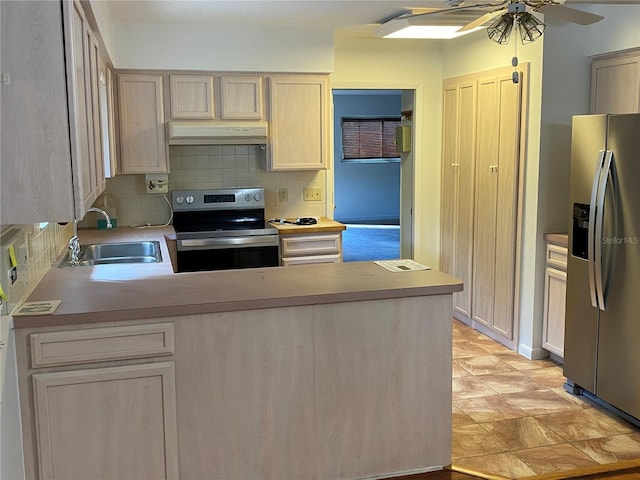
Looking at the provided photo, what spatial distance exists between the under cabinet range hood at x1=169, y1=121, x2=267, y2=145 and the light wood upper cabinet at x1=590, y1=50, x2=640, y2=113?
7.37 feet

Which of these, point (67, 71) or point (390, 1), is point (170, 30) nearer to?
point (390, 1)

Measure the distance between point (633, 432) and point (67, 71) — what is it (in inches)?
123

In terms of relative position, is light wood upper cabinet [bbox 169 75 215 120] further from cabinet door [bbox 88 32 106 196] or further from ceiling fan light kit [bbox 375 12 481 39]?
cabinet door [bbox 88 32 106 196]

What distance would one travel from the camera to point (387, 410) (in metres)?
2.70

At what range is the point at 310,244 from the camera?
473 centimetres

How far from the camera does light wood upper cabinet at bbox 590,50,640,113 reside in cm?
381

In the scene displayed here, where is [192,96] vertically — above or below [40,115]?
above

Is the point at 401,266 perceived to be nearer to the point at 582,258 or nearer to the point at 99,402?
the point at 582,258

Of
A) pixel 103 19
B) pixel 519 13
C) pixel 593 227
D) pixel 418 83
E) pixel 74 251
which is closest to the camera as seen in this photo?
pixel 519 13

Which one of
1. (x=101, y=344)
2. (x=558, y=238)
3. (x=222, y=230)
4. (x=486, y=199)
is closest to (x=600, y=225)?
(x=558, y=238)

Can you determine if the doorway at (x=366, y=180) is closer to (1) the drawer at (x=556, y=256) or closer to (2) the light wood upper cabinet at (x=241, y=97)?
(2) the light wood upper cabinet at (x=241, y=97)

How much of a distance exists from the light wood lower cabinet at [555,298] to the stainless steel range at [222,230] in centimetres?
186

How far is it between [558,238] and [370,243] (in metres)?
5.58

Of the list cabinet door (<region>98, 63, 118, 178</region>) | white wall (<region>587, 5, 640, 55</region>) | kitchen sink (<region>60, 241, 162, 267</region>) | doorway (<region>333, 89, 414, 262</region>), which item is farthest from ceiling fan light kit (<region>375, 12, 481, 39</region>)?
doorway (<region>333, 89, 414, 262</region>)
